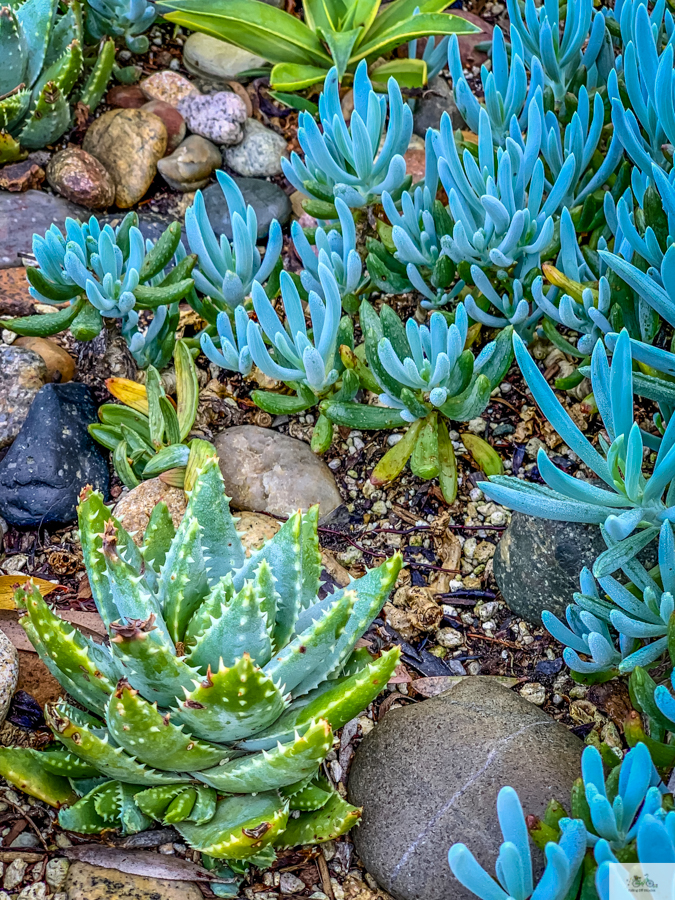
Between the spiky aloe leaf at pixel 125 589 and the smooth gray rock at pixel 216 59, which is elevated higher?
the smooth gray rock at pixel 216 59

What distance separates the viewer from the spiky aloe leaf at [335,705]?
1.59 metres

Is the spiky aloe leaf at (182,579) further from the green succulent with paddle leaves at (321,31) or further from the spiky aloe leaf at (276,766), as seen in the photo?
the green succulent with paddle leaves at (321,31)

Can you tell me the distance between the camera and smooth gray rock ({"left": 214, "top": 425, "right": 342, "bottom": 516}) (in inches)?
99.7

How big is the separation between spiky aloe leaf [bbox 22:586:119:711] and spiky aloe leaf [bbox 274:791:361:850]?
462mm

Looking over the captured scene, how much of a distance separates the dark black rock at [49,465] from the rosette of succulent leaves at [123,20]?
1.84 meters

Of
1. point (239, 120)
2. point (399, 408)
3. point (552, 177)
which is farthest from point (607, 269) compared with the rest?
point (239, 120)

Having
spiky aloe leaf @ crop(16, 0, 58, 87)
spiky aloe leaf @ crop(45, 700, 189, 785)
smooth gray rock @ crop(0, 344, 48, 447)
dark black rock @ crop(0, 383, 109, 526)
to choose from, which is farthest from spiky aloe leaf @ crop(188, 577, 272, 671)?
spiky aloe leaf @ crop(16, 0, 58, 87)

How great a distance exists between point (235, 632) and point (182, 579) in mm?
197

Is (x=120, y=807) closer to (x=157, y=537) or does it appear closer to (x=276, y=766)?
(x=276, y=766)

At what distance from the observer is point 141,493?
2.47 meters

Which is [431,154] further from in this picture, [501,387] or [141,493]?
[141,493]

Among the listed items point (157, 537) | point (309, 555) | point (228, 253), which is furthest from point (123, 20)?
point (309, 555)

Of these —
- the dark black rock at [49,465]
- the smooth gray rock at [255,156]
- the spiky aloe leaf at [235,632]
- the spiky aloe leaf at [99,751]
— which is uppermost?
the smooth gray rock at [255,156]

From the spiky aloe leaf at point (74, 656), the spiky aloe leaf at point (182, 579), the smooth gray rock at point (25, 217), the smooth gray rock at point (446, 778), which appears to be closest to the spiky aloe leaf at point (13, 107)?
the smooth gray rock at point (25, 217)
